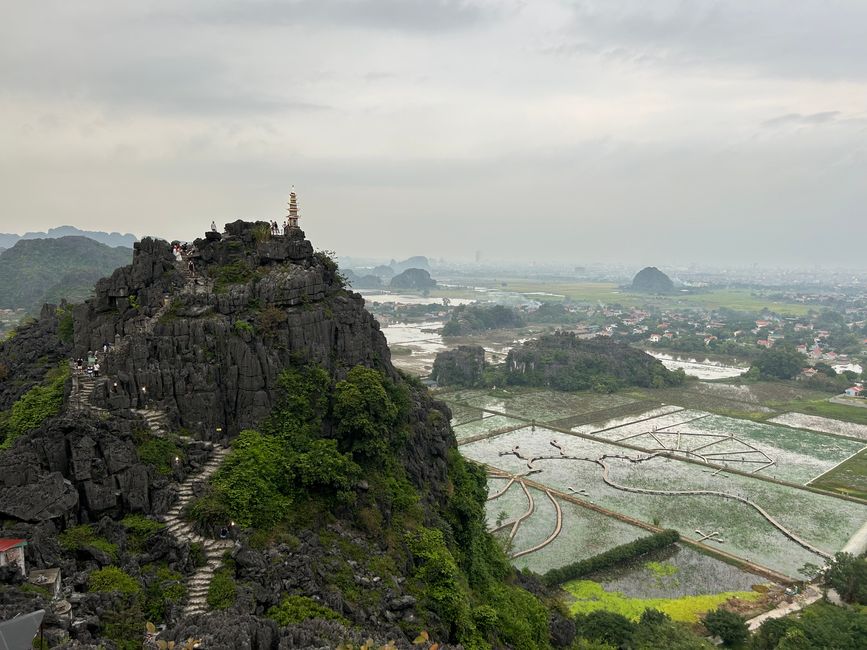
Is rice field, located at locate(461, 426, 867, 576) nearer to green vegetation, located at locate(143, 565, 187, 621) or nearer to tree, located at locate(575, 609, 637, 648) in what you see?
tree, located at locate(575, 609, 637, 648)

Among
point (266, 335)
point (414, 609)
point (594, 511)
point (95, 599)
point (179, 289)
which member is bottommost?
point (594, 511)

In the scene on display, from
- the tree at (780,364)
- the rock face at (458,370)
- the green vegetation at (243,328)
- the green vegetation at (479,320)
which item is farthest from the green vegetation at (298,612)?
the green vegetation at (479,320)

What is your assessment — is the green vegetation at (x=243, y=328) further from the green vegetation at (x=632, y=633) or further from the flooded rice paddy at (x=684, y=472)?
the flooded rice paddy at (x=684, y=472)

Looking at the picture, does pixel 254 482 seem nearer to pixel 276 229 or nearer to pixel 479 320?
pixel 276 229

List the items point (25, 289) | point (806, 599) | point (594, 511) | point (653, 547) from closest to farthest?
point (806, 599) < point (653, 547) < point (594, 511) < point (25, 289)

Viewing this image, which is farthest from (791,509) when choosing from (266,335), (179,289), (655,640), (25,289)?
(25,289)

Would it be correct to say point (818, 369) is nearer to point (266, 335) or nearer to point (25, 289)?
point (266, 335)

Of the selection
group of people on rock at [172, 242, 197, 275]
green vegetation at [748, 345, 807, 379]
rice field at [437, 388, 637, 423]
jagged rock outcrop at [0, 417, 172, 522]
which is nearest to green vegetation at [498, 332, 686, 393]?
rice field at [437, 388, 637, 423]

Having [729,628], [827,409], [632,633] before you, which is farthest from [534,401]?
[632,633]
